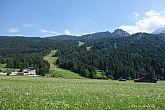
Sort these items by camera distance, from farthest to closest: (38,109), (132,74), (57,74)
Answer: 1. (132,74)
2. (57,74)
3. (38,109)

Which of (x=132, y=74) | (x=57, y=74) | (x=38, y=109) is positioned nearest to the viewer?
(x=38, y=109)

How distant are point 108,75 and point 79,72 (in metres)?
20.9

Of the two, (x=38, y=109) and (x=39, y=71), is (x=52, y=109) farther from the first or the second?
(x=39, y=71)

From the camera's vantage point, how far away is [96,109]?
15.5m

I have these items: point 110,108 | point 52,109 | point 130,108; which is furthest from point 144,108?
point 52,109

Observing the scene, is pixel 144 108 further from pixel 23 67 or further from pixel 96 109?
pixel 23 67

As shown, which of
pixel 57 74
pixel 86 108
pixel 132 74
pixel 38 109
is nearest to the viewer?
pixel 38 109

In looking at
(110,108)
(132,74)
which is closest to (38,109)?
(110,108)

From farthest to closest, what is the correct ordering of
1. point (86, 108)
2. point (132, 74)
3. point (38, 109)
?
point (132, 74)
point (86, 108)
point (38, 109)

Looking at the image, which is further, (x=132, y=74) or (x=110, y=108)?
(x=132, y=74)

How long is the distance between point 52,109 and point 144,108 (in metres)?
5.54

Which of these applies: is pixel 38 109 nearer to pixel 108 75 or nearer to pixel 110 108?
pixel 110 108

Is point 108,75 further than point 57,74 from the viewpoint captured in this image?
Yes

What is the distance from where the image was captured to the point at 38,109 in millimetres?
14547
